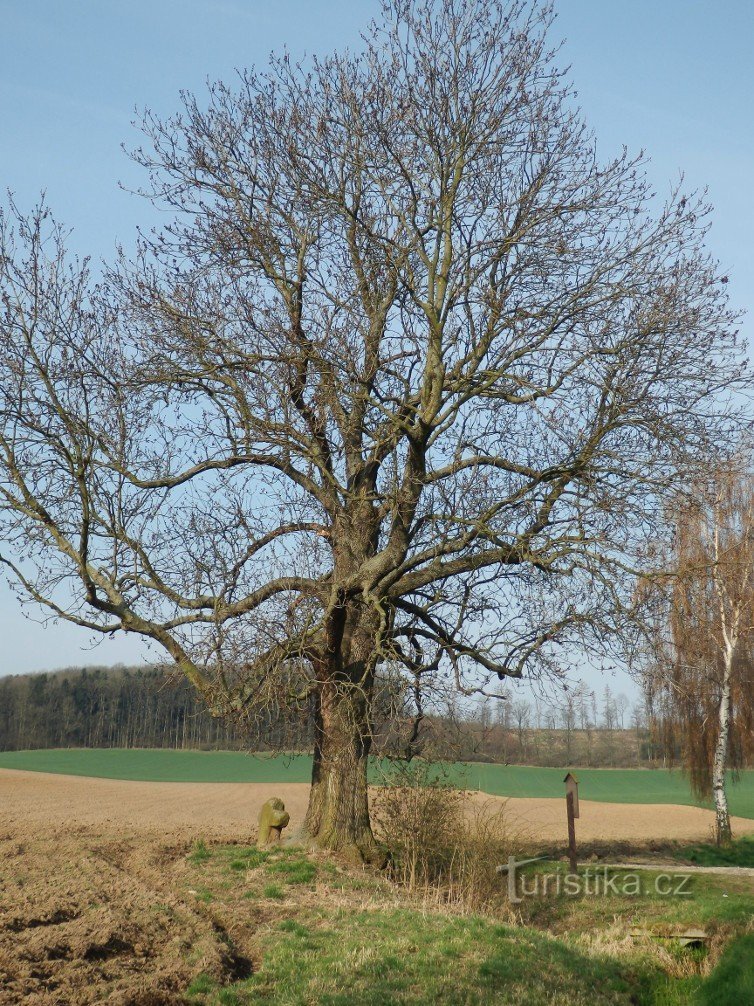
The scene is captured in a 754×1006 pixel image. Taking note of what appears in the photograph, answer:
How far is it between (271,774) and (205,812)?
22316mm

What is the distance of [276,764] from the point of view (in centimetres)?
5212

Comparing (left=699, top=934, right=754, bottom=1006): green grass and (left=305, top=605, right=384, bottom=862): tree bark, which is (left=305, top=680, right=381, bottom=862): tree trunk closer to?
(left=305, top=605, right=384, bottom=862): tree bark

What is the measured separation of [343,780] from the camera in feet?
40.3

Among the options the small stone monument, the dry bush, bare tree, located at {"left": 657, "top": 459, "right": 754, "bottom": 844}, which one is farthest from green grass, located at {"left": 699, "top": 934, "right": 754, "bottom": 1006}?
bare tree, located at {"left": 657, "top": 459, "right": 754, "bottom": 844}

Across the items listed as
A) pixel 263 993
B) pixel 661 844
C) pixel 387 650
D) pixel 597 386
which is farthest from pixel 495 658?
pixel 661 844

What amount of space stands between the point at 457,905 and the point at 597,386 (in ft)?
20.5

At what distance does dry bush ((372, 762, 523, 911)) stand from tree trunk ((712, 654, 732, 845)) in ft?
31.3

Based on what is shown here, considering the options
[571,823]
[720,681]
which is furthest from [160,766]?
[571,823]

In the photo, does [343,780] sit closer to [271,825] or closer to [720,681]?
[271,825]

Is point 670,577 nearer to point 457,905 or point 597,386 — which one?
point 597,386

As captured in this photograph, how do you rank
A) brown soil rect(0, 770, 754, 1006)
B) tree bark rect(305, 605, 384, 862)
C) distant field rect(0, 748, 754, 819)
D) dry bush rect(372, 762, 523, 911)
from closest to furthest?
brown soil rect(0, 770, 754, 1006) → dry bush rect(372, 762, 523, 911) → tree bark rect(305, 605, 384, 862) → distant field rect(0, 748, 754, 819)

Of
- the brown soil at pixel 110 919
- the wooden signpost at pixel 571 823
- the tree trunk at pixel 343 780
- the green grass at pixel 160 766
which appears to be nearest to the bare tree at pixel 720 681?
the wooden signpost at pixel 571 823

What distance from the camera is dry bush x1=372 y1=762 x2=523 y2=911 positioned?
11758 mm

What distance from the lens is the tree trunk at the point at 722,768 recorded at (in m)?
20.2
